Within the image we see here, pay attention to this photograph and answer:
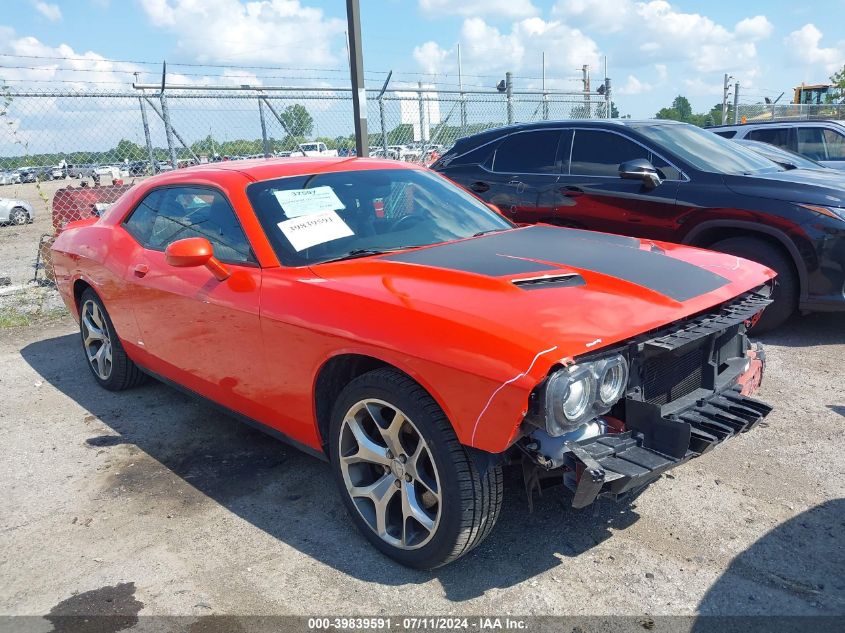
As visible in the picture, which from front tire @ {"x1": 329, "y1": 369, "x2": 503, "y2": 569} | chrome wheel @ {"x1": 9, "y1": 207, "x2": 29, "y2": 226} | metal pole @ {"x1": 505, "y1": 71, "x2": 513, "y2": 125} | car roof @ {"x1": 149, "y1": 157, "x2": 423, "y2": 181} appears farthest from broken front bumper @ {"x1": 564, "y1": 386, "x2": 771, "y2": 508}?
chrome wheel @ {"x1": 9, "y1": 207, "x2": 29, "y2": 226}

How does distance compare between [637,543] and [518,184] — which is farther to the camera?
[518,184]

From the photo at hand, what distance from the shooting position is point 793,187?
5156 millimetres

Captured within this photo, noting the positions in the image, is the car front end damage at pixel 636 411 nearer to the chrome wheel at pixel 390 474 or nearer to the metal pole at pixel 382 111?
the chrome wheel at pixel 390 474

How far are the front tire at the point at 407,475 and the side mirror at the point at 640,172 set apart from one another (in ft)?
11.3

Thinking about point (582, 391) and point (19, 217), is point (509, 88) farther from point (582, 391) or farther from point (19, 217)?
point (19, 217)

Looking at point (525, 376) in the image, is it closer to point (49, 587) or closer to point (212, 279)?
point (212, 279)

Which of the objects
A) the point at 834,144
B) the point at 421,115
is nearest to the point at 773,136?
the point at 834,144

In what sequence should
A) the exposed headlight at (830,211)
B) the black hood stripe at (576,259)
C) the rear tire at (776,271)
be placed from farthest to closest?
the rear tire at (776,271) < the exposed headlight at (830,211) < the black hood stripe at (576,259)

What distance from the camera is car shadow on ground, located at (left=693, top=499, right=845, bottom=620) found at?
7.79 feet

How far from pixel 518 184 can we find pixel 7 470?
4.73m

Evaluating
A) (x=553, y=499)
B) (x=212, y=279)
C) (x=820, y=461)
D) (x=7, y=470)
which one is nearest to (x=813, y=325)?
(x=820, y=461)

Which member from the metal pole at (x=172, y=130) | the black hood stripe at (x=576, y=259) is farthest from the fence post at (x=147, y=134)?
the black hood stripe at (x=576, y=259)

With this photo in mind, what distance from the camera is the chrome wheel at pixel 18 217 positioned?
17.8 m

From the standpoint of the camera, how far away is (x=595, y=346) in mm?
2242
